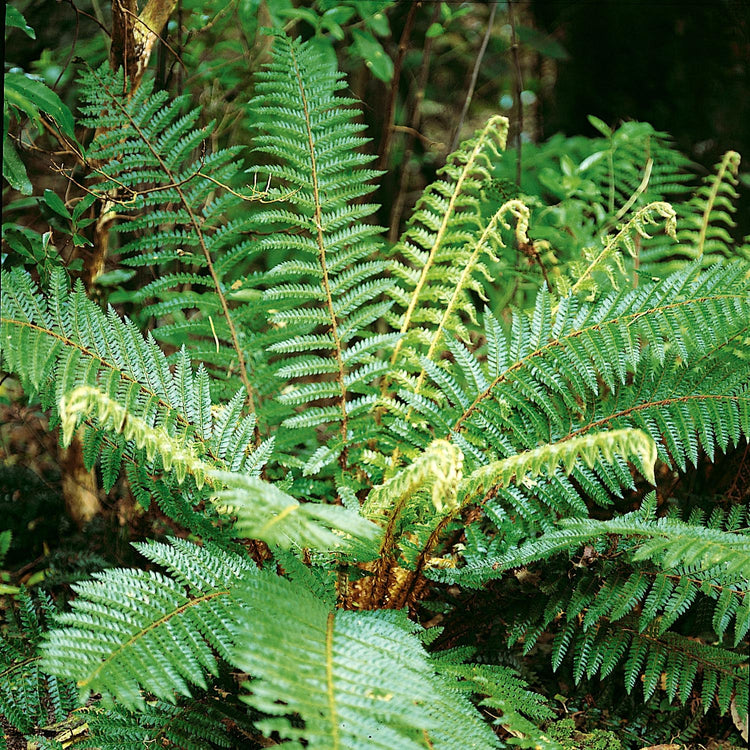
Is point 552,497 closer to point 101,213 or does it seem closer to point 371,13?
point 101,213

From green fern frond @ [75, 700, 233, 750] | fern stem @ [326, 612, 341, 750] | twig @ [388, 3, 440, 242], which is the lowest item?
green fern frond @ [75, 700, 233, 750]

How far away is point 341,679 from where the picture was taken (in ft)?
2.51

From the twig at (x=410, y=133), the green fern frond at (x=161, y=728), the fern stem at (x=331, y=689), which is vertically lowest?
the green fern frond at (x=161, y=728)

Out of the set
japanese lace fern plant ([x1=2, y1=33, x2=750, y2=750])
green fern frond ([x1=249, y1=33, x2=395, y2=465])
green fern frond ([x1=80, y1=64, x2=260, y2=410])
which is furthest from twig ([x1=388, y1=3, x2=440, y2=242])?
green fern frond ([x1=80, y1=64, x2=260, y2=410])

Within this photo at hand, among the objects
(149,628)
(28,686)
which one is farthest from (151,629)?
(28,686)

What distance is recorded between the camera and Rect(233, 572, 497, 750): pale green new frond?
705 millimetres

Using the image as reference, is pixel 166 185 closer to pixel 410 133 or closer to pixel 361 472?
pixel 361 472

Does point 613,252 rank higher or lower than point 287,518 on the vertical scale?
higher

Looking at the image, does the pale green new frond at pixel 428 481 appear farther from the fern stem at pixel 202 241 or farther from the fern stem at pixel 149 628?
the fern stem at pixel 202 241

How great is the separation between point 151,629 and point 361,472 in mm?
706

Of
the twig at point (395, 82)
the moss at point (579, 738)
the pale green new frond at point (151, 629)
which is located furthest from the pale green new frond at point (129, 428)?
the twig at point (395, 82)

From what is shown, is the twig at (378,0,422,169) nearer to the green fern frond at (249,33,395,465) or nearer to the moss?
A: the green fern frond at (249,33,395,465)

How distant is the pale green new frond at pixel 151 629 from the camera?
0.81 metres

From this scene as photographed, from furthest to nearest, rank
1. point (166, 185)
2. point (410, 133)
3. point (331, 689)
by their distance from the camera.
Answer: point (410, 133) → point (166, 185) → point (331, 689)
